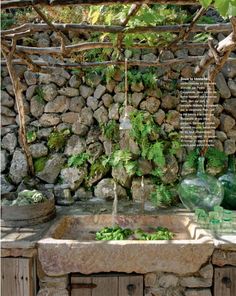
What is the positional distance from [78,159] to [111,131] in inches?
17.3

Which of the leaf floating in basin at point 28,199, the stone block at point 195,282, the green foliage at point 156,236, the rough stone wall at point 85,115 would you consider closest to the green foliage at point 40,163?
the rough stone wall at point 85,115

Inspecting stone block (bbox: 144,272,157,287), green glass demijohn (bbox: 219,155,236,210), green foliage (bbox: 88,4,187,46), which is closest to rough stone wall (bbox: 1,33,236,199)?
green glass demijohn (bbox: 219,155,236,210)

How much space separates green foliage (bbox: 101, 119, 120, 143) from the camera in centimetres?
353

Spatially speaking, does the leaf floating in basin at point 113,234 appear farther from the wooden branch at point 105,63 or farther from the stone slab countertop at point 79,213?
the wooden branch at point 105,63

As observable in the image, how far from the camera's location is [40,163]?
3553mm

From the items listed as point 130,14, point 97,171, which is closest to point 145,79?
point 97,171

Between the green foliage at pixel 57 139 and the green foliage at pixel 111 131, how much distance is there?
0.40m

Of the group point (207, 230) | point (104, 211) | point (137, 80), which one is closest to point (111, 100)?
point (137, 80)

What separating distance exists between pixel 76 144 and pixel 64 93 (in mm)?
573

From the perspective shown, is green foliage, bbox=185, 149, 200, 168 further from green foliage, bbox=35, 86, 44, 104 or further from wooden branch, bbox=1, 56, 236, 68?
green foliage, bbox=35, 86, 44, 104

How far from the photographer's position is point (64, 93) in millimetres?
3703

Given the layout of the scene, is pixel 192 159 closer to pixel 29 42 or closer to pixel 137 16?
pixel 137 16

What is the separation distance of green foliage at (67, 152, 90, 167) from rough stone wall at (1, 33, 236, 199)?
0.14 ft

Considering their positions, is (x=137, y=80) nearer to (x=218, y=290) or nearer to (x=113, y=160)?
(x=113, y=160)
